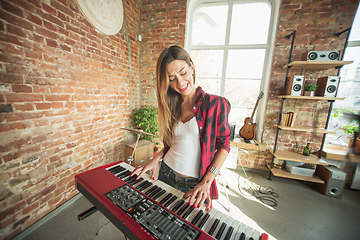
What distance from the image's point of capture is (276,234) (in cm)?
170

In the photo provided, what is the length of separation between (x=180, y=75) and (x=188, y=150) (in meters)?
0.54

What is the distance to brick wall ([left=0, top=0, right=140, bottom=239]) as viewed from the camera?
1.31 meters

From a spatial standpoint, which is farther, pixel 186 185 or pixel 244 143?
pixel 244 143

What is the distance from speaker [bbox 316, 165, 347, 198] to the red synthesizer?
2720mm

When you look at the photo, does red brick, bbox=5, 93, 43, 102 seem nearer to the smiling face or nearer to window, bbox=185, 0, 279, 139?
the smiling face

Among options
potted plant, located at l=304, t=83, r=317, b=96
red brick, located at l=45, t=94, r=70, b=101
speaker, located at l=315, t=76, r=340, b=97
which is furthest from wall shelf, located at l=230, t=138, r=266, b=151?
red brick, located at l=45, t=94, r=70, b=101

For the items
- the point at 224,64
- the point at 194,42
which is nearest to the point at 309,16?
the point at 224,64

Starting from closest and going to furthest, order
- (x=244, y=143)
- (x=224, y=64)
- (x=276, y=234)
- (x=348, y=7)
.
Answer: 1. (x=276, y=234)
2. (x=348, y=7)
3. (x=244, y=143)
4. (x=224, y=64)

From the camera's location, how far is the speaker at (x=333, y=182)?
2.32m

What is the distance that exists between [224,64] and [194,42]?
2.83 feet

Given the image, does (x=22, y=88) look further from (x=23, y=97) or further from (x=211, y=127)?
(x=211, y=127)

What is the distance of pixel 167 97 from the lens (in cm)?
120

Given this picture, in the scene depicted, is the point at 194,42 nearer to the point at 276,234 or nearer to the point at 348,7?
the point at 348,7

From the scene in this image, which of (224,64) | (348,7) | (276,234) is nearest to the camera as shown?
(276,234)
